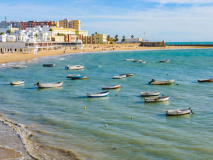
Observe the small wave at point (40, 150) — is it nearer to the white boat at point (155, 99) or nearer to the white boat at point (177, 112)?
the white boat at point (177, 112)

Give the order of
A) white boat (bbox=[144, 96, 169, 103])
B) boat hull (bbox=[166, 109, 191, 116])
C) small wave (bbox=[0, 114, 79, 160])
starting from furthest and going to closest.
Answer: white boat (bbox=[144, 96, 169, 103]) → boat hull (bbox=[166, 109, 191, 116]) → small wave (bbox=[0, 114, 79, 160])

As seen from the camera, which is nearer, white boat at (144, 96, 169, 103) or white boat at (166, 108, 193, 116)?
white boat at (166, 108, 193, 116)

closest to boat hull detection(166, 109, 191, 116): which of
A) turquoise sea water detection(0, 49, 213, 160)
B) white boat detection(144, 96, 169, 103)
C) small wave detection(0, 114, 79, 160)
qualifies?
turquoise sea water detection(0, 49, 213, 160)

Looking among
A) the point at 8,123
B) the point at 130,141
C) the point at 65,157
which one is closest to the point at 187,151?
the point at 130,141

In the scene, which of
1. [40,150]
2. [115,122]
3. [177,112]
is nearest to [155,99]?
[177,112]

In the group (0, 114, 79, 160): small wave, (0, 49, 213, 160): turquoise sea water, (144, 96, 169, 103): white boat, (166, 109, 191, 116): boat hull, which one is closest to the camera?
(0, 114, 79, 160): small wave

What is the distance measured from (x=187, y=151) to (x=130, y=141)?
495 centimetres

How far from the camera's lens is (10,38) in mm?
142500

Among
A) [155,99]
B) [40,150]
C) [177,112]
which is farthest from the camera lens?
[155,99]

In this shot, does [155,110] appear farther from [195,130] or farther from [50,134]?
[50,134]

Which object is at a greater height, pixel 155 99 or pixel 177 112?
pixel 155 99

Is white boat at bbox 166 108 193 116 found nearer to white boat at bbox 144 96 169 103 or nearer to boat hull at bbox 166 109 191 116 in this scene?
boat hull at bbox 166 109 191 116

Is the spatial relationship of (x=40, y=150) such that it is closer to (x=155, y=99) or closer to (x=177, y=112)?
(x=177, y=112)

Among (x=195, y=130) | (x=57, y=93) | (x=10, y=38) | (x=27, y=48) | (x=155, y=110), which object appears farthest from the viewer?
(x=10, y=38)
